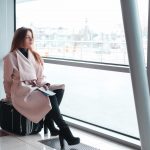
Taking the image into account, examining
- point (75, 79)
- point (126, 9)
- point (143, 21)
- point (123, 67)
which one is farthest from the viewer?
point (75, 79)

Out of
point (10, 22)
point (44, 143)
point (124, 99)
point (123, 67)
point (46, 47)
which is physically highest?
point (10, 22)

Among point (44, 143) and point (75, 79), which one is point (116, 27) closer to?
point (75, 79)

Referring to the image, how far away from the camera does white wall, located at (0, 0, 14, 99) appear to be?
520cm

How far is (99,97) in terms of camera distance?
184 inches

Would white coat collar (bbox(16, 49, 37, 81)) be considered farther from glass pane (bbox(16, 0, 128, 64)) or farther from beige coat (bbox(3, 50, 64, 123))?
glass pane (bbox(16, 0, 128, 64))

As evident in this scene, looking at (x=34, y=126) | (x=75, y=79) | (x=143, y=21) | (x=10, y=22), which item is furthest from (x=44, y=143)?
(x=10, y=22)

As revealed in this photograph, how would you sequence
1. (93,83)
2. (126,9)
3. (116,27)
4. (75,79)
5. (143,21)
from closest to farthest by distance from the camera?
(126,9) → (143,21) → (116,27) → (93,83) → (75,79)

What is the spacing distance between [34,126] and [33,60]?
0.88 m

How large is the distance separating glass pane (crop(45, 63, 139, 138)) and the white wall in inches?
30.8

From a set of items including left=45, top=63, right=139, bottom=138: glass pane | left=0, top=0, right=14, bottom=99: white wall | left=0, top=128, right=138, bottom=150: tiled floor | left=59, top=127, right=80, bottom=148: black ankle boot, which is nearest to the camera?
left=59, top=127, right=80, bottom=148: black ankle boot

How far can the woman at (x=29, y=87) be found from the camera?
3.68 meters

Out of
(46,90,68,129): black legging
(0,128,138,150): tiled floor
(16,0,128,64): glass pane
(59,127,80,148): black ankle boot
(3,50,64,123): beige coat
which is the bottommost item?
(0,128,138,150): tiled floor

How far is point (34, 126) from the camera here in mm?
4117

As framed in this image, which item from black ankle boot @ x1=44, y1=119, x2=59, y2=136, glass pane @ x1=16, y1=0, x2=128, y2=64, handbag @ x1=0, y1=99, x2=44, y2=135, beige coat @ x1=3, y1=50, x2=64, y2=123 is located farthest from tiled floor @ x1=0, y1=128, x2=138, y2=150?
glass pane @ x1=16, y1=0, x2=128, y2=64
